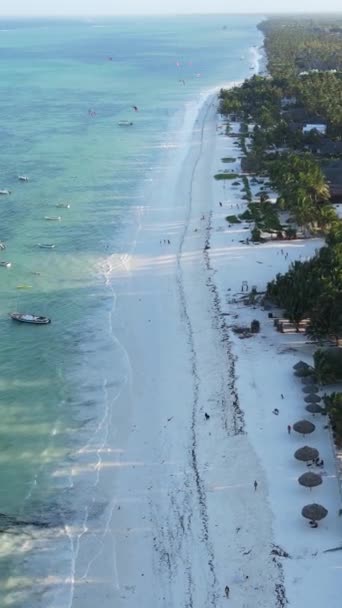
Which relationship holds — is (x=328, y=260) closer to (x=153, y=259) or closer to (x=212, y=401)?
(x=212, y=401)

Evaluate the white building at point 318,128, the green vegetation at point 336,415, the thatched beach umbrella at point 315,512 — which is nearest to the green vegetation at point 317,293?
the green vegetation at point 336,415

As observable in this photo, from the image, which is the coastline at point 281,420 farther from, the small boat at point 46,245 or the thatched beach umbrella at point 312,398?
the small boat at point 46,245

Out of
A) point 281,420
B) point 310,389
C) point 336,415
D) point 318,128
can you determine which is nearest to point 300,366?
point 310,389

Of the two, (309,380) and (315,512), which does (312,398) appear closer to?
(309,380)

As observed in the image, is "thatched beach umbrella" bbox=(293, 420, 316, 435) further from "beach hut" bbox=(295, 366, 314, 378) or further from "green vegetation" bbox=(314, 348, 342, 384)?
"beach hut" bbox=(295, 366, 314, 378)

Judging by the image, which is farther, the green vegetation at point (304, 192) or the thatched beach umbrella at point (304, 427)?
the green vegetation at point (304, 192)
